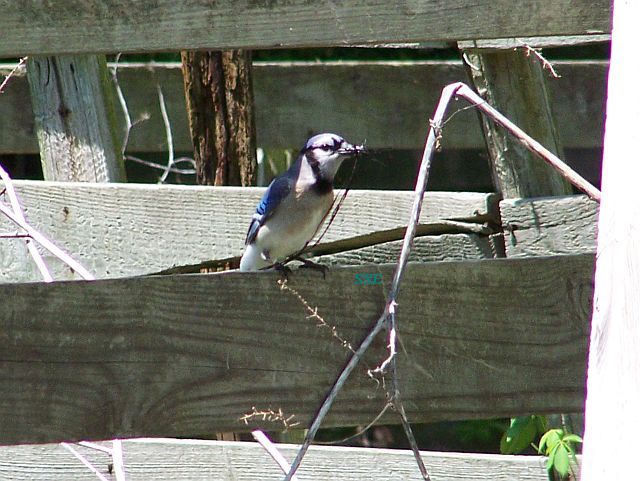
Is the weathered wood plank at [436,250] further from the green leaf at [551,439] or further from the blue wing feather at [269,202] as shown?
the green leaf at [551,439]

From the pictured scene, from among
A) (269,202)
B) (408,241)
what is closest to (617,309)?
(408,241)

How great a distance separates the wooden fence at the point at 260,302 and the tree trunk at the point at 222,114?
2.30 ft

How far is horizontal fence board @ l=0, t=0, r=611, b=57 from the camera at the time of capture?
92.0 inches

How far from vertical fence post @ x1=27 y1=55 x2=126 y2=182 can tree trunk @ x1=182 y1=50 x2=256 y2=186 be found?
649 mm

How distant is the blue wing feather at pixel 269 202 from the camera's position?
3.04 metres

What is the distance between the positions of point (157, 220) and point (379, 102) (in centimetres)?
151

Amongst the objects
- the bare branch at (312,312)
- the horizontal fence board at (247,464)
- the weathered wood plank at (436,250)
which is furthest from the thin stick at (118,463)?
the weathered wood plank at (436,250)

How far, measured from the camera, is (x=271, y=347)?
71.8 inches

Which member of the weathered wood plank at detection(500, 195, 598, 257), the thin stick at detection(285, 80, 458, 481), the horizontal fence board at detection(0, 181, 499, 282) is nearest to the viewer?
the thin stick at detection(285, 80, 458, 481)

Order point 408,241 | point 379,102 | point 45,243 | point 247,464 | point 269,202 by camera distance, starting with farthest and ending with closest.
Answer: point 379,102
point 269,202
point 247,464
point 45,243
point 408,241

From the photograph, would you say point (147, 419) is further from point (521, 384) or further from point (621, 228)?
point (621, 228)

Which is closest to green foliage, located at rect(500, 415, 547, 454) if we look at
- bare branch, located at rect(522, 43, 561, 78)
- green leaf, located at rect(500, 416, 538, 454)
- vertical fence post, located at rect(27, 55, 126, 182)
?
green leaf, located at rect(500, 416, 538, 454)

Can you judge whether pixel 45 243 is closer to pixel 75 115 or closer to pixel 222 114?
pixel 75 115

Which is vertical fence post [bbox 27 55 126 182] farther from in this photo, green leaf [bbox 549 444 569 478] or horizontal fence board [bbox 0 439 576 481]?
green leaf [bbox 549 444 569 478]
